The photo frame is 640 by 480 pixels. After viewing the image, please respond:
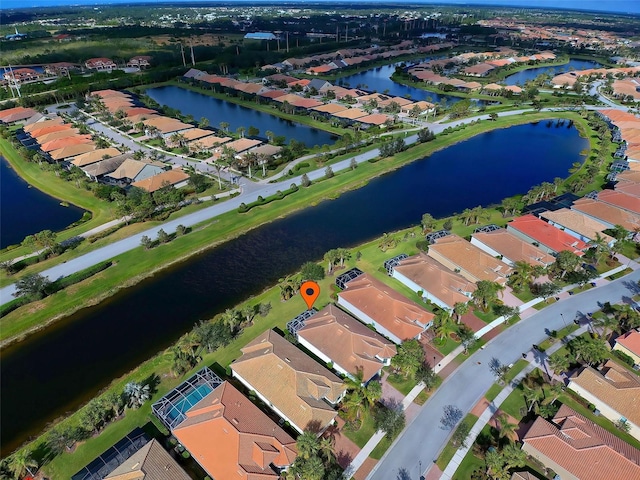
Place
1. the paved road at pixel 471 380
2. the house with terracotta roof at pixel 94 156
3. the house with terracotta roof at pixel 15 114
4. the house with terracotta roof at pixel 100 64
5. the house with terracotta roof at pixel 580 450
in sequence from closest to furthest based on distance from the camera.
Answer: the house with terracotta roof at pixel 580 450 < the paved road at pixel 471 380 < the house with terracotta roof at pixel 94 156 < the house with terracotta roof at pixel 15 114 < the house with terracotta roof at pixel 100 64

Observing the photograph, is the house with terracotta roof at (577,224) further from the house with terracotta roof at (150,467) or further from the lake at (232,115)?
the house with terracotta roof at (150,467)

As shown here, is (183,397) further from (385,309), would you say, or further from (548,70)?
(548,70)

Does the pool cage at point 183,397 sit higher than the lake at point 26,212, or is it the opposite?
the lake at point 26,212

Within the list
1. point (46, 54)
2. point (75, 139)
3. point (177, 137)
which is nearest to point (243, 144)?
point (177, 137)

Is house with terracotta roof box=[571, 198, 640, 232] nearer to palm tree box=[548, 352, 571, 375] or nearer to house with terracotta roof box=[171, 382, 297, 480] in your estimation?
palm tree box=[548, 352, 571, 375]

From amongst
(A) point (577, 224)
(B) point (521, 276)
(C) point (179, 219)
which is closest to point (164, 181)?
(C) point (179, 219)

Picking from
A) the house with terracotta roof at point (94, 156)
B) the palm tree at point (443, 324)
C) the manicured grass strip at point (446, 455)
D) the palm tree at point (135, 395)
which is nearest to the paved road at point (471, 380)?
the manicured grass strip at point (446, 455)

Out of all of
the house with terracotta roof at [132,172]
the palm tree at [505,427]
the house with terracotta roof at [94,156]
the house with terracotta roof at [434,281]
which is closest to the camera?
the palm tree at [505,427]
